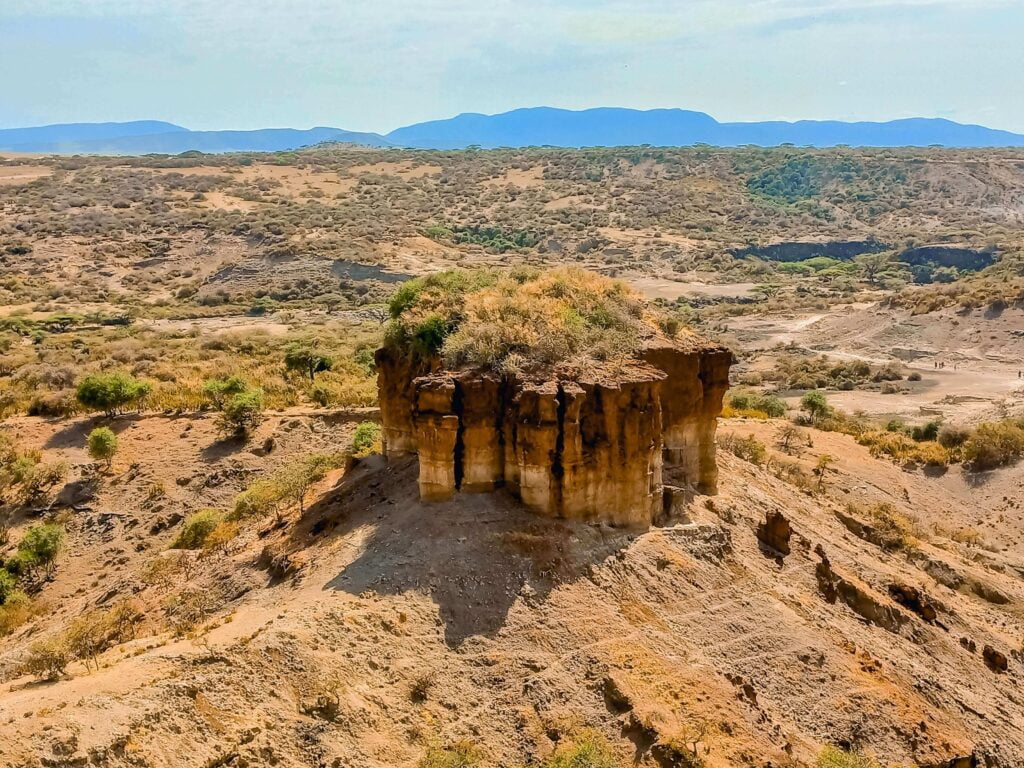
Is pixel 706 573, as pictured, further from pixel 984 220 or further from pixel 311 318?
pixel 984 220

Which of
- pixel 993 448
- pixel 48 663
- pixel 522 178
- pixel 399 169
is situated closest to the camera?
pixel 48 663

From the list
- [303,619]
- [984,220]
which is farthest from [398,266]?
[984,220]

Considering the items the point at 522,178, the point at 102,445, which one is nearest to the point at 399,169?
the point at 522,178

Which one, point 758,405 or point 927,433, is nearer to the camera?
point 927,433

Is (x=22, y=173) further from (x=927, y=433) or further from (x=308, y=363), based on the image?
(x=927, y=433)

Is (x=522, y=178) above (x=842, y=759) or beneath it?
above
